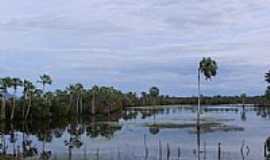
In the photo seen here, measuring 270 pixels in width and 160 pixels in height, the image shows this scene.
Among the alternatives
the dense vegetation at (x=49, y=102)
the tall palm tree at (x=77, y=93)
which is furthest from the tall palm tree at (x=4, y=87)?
the tall palm tree at (x=77, y=93)

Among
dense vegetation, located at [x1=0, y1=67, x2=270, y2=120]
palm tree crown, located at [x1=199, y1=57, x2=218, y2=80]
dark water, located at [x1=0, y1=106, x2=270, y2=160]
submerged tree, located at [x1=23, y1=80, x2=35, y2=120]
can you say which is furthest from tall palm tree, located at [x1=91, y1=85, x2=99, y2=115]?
palm tree crown, located at [x1=199, y1=57, x2=218, y2=80]

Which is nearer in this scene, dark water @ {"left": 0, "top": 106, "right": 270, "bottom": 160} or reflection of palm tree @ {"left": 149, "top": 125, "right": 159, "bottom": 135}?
dark water @ {"left": 0, "top": 106, "right": 270, "bottom": 160}

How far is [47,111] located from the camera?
122 meters

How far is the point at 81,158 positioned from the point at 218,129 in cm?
3922

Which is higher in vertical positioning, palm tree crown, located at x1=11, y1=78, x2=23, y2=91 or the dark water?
palm tree crown, located at x1=11, y1=78, x2=23, y2=91

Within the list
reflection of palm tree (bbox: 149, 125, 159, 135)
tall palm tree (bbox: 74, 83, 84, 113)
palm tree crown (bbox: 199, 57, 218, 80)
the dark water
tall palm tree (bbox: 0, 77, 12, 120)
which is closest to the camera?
the dark water

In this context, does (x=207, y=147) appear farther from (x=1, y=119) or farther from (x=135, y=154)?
(x=1, y=119)

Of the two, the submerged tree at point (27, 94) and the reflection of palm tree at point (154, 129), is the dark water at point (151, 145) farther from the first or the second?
the submerged tree at point (27, 94)

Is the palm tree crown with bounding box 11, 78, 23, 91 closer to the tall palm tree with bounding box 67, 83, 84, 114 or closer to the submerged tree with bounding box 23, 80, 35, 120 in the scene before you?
the submerged tree with bounding box 23, 80, 35, 120

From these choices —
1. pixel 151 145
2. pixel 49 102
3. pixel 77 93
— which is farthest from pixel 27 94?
pixel 151 145

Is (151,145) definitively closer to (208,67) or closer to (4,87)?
(208,67)

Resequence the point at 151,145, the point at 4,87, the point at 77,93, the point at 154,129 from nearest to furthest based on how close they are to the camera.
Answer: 1. the point at 151,145
2. the point at 154,129
3. the point at 4,87
4. the point at 77,93

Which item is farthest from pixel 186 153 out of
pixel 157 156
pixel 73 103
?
pixel 73 103

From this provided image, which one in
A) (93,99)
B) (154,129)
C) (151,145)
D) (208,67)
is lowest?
(151,145)
